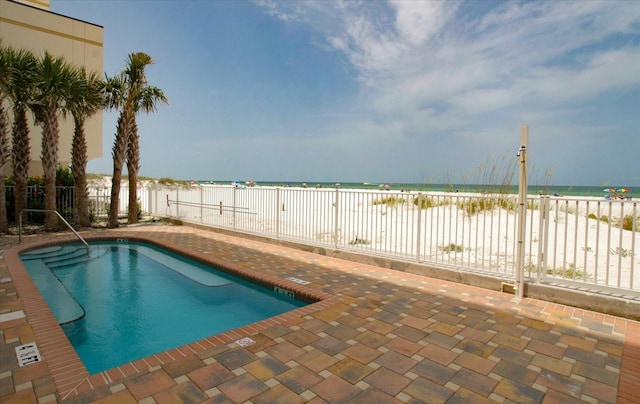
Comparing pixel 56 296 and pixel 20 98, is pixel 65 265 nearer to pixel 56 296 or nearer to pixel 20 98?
pixel 56 296

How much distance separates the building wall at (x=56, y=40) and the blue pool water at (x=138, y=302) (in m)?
10.2

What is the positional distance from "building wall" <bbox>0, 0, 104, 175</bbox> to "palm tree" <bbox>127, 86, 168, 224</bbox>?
4274 mm

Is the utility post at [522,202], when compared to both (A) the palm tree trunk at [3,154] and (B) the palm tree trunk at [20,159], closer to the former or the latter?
(A) the palm tree trunk at [3,154]

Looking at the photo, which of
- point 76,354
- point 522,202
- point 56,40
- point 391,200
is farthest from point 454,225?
point 56,40

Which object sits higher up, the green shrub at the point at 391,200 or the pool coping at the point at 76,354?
the green shrub at the point at 391,200

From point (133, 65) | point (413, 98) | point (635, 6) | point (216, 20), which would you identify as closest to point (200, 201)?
point (133, 65)

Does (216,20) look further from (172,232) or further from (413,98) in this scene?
(413,98)

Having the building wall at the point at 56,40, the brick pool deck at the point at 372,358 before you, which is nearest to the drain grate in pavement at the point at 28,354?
the brick pool deck at the point at 372,358

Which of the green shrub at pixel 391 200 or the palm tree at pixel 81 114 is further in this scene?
the palm tree at pixel 81 114

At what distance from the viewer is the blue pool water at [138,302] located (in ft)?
12.4

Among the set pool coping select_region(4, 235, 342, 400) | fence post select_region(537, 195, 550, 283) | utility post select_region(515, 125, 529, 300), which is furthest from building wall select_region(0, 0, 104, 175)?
fence post select_region(537, 195, 550, 283)

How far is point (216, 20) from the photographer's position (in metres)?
14.0

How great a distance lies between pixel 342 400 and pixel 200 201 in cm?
983

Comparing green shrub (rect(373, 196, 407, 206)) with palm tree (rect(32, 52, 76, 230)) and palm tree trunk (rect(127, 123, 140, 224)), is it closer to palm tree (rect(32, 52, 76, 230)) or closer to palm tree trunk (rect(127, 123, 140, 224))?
palm tree (rect(32, 52, 76, 230))
